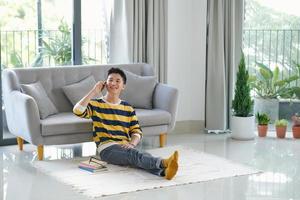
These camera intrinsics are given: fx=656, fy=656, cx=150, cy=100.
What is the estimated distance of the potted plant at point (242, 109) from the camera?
6.81m

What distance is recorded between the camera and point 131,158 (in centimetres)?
532

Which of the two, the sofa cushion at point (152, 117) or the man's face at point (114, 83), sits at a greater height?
the man's face at point (114, 83)

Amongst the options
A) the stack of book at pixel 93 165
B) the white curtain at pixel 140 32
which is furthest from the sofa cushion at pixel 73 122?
the white curtain at pixel 140 32

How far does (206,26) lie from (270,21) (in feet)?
2.47

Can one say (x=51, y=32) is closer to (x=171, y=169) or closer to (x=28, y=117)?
(x=28, y=117)

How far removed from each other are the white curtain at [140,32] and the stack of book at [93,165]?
1.74 m

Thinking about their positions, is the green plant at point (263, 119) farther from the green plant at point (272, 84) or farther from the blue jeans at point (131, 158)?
the blue jeans at point (131, 158)

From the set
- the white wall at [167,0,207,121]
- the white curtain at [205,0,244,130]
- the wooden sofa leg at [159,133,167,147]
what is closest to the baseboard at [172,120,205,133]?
the white wall at [167,0,207,121]

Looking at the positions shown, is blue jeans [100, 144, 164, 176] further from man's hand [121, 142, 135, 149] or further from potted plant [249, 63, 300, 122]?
potted plant [249, 63, 300, 122]

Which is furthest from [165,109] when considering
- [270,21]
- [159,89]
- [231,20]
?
[270,21]

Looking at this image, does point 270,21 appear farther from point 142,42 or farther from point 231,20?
point 142,42

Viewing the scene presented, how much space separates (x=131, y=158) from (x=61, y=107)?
1.23 metres

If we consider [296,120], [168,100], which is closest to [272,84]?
[296,120]

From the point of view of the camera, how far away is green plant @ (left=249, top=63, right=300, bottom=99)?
7258 millimetres
